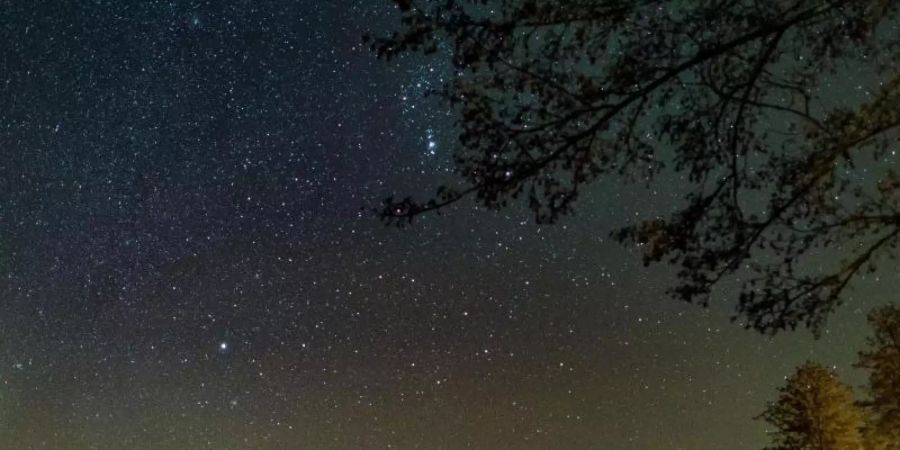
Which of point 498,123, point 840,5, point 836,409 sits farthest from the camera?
point 836,409

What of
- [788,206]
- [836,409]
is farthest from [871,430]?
[788,206]

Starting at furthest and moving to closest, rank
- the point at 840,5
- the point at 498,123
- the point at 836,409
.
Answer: the point at 836,409 < the point at 498,123 < the point at 840,5

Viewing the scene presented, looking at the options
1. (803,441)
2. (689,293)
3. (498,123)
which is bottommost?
(689,293)

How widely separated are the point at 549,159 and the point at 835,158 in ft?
Answer: 6.79

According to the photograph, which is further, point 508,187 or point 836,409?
point 836,409

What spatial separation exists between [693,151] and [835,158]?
3.35 ft

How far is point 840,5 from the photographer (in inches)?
219

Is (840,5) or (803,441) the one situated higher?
(803,441)

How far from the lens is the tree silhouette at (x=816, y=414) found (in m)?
26.7

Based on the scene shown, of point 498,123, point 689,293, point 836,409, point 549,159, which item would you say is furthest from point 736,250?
point 836,409

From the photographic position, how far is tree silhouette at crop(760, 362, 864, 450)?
2666 centimetres

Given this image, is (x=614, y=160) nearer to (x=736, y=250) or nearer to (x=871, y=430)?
(x=736, y=250)

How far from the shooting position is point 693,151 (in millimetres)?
6059

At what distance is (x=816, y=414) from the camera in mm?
26750
